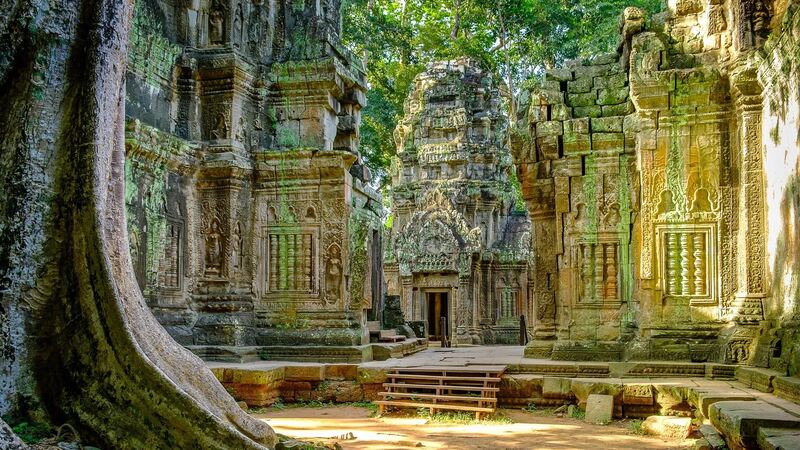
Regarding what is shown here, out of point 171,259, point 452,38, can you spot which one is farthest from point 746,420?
point 452,38

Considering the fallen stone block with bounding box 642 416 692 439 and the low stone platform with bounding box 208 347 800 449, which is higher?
the low stone platform with bounding box 208 347 800 449

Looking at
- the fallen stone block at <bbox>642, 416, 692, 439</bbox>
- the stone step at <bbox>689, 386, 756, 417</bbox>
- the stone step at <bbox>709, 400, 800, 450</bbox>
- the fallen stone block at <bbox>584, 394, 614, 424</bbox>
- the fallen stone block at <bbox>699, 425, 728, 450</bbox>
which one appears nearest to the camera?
the stone step at <bbox>709, 400, 800, 450</bbox>

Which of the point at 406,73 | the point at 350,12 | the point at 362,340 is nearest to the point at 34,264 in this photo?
the point at 362,340

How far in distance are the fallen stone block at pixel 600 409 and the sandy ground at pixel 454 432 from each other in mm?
126

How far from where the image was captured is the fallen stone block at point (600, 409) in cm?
818

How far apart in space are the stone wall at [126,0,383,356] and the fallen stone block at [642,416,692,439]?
435cm

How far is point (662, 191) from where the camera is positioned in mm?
9484

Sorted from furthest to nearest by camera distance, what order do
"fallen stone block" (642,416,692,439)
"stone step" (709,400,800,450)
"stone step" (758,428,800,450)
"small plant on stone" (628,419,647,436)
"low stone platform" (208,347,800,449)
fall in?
"small plant on stone" (628,419,647,436)
"fallen stone block" (642,416,692,439)
"low stone platform" (208,347,800,449)
"stone step" (709,400,800,450)
"stone step" (758,428,800,450)

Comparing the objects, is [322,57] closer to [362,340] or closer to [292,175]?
[292,175]

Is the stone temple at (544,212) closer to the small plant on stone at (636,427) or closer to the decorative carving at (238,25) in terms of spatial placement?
the decorative carving at (238,25)

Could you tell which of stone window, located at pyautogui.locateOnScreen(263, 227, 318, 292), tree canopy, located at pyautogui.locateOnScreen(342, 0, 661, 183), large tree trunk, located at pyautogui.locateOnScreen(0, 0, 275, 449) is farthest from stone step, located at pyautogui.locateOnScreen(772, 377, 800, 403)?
tree canopy, located at pyautogui.locateOnScreen(342, 0, 661, 183)

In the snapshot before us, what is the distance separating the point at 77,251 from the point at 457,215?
18.5 m

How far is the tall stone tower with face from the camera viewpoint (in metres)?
22.0

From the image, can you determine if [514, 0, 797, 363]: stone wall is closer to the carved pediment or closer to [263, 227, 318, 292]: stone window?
[263, 227, 318, 292]: stone window
